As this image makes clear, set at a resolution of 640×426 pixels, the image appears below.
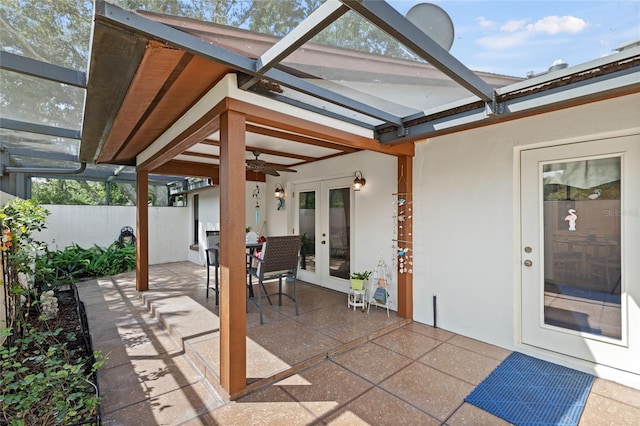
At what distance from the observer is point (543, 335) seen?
9.87 feet

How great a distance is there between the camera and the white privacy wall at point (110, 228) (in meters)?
7.39

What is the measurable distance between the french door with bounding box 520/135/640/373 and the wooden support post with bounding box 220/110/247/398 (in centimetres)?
296

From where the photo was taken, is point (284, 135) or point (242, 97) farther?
point (284, 135)

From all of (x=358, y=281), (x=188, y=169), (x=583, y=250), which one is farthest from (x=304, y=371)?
(x=188, y=169)

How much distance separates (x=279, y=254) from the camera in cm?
408

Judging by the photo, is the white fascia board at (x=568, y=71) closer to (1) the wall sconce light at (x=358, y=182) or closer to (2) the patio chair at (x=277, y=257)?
(1) the wall sconce light at (x=358, y=182)

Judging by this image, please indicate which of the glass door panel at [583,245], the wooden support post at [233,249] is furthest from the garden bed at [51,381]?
the glass door panel at [583,245]

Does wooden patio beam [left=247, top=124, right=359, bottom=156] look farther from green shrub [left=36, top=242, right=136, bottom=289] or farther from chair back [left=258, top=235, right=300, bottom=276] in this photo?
green shrub [left=36, top=242, right=136, bottom=289]

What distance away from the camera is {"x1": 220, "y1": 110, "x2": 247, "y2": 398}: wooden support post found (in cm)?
235

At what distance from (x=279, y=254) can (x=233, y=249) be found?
1.75 m

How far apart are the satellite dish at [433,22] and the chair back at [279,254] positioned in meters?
2.93

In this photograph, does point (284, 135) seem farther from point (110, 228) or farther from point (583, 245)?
point (110, 228)

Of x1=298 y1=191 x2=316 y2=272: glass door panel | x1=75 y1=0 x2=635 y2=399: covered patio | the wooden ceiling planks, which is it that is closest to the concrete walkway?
x1=75 y1=0 x2=635 y2=399: covered patio

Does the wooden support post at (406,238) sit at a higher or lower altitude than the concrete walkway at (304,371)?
higher
